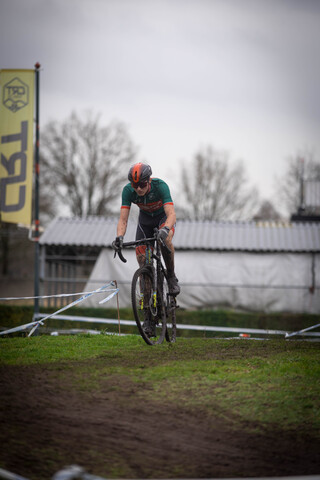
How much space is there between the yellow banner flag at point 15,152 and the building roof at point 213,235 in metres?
10.5

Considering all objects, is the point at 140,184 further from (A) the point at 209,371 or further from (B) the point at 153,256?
(A) the point at 209,371

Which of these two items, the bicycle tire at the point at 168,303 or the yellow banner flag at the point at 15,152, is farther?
the yellow banner flag at the point at 15,152

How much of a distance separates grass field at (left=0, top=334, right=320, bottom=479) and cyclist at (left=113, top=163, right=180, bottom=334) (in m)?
1.26

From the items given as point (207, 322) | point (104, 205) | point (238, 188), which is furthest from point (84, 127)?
point (207, 322)

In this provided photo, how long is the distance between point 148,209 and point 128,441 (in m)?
4.29

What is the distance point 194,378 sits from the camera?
5547 millimetres

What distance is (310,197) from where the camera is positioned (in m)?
43.2

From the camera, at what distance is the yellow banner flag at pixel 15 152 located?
16703mm

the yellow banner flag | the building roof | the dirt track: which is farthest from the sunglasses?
the building roof

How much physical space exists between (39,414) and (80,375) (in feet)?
3.87

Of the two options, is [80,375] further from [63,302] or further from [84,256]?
[84,256]

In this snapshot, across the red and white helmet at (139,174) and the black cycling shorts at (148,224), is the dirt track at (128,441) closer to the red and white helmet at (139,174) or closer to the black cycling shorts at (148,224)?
the red and white helmet at (139,174)

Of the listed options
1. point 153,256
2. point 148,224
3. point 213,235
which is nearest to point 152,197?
point 148,224

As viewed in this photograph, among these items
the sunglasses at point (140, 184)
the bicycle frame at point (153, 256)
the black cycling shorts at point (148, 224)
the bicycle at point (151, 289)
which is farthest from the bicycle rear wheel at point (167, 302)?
the sunglasses at point (140, 184)
